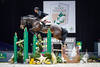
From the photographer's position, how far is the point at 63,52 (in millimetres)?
9227

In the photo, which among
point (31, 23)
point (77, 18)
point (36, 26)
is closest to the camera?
point (31, 23)

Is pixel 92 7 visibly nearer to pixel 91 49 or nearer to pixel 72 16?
pixel 72 16

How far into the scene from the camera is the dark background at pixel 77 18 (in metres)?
13.0

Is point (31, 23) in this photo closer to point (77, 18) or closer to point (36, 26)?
point (36, 26)

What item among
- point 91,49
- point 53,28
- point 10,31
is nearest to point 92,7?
point 91,49

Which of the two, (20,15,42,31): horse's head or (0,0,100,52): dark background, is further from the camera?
(0,0,100,52): dark background

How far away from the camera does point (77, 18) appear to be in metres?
13.1

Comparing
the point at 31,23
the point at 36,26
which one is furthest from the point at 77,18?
the point at 31,23

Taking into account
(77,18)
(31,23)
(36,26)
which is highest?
(77,18)

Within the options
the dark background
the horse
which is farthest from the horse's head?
the dark background

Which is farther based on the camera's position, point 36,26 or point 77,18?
point 77,18

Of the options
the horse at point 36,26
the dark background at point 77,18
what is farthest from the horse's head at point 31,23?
the dark background at point 77,18

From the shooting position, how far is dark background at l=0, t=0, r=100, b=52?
13039 mm

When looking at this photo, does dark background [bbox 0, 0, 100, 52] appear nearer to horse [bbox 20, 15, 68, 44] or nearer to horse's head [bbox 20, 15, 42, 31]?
horse [bbox 20, 15, 68, 44]
